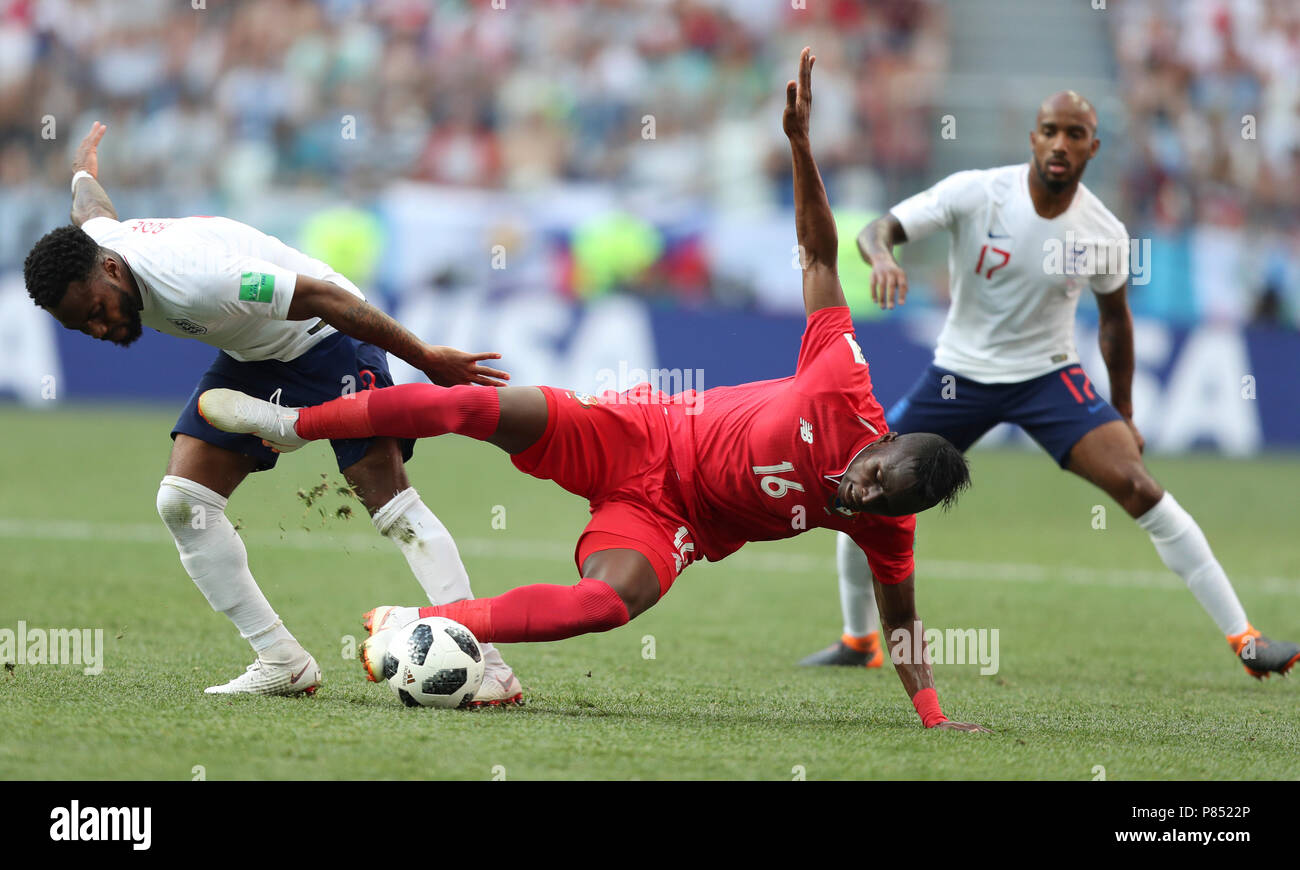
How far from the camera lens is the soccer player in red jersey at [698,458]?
4.56 metres

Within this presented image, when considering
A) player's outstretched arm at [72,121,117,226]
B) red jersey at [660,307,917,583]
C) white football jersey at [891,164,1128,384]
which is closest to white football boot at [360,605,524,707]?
red jersey at [660,307,917,583]

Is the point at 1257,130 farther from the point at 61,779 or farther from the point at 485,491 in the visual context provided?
the point at 61,779

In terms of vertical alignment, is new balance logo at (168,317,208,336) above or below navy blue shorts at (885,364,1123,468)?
above

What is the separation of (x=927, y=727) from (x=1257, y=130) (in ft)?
47.2

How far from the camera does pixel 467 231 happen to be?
612 inches

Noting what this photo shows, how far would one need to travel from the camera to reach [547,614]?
4.52m

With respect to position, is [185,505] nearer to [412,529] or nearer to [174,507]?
[174,507]

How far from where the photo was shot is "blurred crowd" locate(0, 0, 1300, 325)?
15352 millimetres

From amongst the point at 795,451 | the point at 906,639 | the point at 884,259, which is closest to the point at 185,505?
the point at 795,451

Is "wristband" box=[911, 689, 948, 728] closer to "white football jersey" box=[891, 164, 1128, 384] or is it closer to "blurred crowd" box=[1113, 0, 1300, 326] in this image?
"white football jersey" box=[891, 164, 1128, 384]

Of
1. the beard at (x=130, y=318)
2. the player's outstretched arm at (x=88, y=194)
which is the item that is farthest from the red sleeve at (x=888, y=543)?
the player's outstretched arm at (x=88, y=194)

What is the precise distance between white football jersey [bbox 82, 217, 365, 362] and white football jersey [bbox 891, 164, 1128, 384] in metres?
2.90

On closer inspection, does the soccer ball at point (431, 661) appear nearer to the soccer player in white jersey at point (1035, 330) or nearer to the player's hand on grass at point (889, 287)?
the player's hand on grass at point (889, 287)
